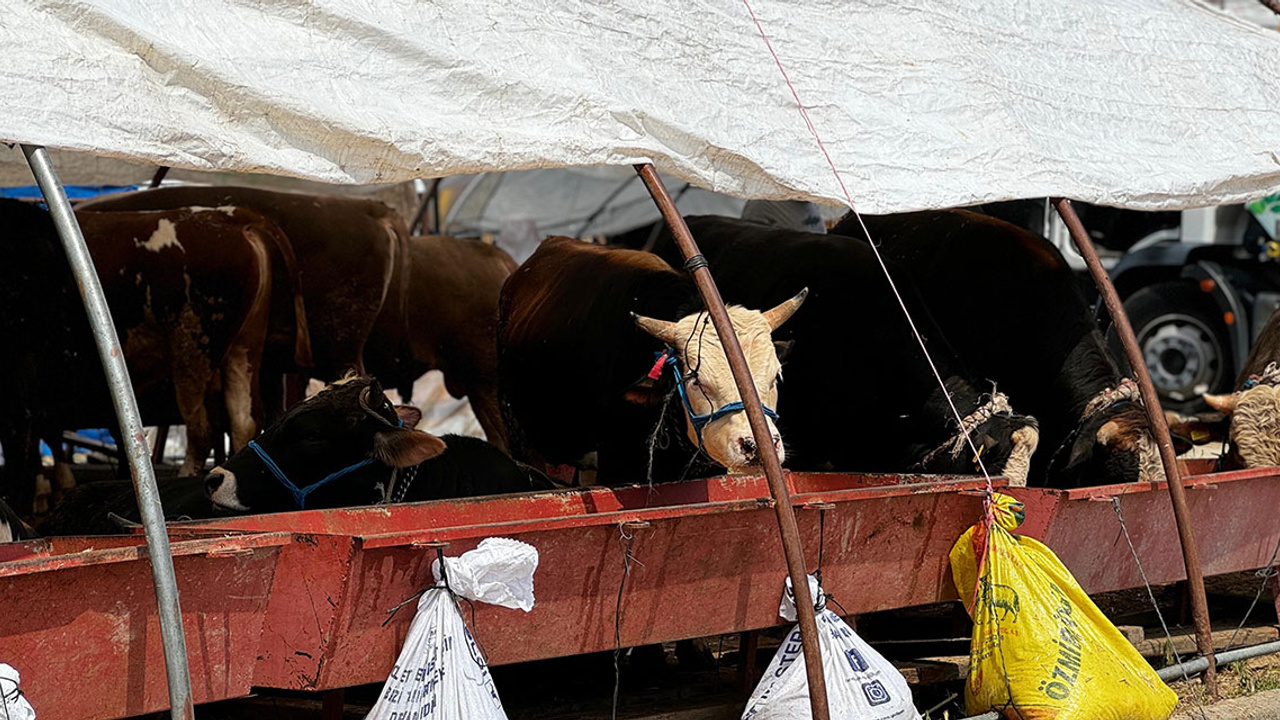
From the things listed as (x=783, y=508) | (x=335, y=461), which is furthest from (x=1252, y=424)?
(x=335, y=461)

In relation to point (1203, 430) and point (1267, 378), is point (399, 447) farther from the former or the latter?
point (1267, 378)

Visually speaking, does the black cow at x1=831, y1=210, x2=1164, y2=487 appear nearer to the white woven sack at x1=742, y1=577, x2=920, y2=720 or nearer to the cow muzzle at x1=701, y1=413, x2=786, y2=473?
the cow muzzle at x1=701, y1=413, x2=786, y2=473

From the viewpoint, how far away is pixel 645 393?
6219 mm

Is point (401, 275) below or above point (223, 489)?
above

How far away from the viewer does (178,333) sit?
770 centimetres

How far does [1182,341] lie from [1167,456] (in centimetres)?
812

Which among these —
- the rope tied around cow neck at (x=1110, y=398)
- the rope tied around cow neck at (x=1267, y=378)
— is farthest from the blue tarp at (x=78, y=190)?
the rope tied around cow neck at (x=1267, y=378)

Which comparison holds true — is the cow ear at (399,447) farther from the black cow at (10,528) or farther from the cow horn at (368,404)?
the black cow at (10,528)

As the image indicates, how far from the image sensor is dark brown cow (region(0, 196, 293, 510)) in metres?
7.52

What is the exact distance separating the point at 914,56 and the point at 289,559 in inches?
133

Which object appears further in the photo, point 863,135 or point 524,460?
point 524,460

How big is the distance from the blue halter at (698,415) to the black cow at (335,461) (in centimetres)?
96

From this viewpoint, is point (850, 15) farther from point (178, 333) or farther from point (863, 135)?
point (178, 333)

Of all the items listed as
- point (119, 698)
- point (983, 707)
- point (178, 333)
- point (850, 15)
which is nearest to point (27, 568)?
point (119, 698)
